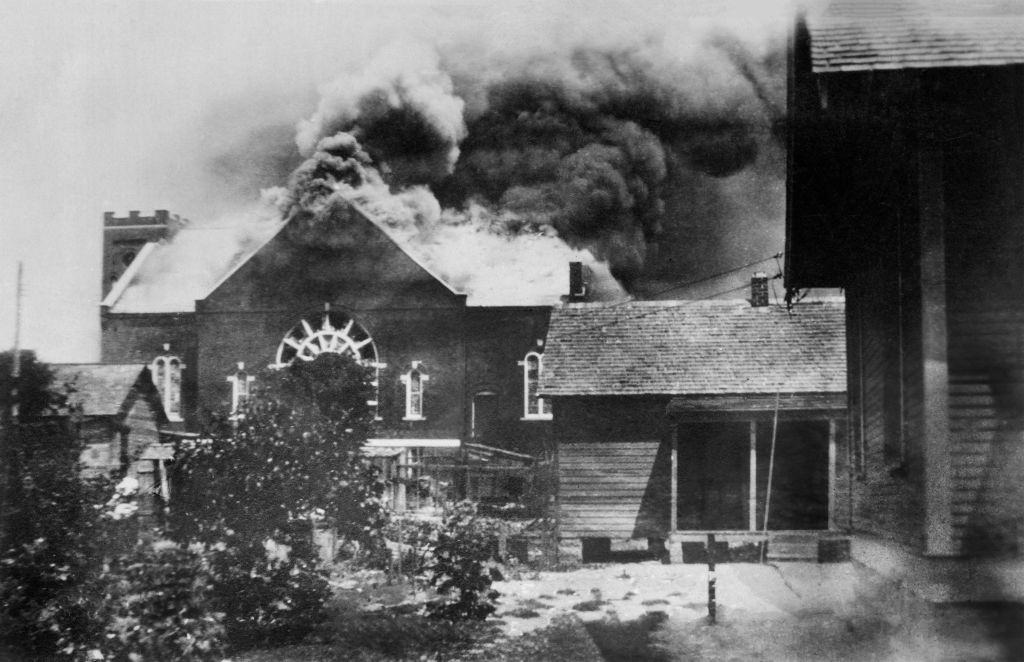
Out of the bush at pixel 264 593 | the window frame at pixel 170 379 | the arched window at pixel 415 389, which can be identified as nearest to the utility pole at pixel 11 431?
the bush at pixel 264 593

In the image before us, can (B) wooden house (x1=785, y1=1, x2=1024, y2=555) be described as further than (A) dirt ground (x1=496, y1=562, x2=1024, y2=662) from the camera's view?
No

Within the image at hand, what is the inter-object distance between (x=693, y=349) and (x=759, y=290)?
87.0 inches

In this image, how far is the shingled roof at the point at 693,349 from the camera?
18.1m

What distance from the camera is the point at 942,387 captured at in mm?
6625

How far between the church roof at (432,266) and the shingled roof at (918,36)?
62.8 feet

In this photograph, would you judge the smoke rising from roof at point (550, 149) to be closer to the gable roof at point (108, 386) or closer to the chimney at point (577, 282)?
the chimney at point (577, 282)

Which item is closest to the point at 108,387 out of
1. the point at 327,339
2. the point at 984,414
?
the point at 327,339

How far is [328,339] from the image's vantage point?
1034 inches

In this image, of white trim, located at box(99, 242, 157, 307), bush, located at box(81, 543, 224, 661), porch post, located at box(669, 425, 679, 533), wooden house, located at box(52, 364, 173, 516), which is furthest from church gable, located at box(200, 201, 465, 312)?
bush, located at box(81, 543, 224, 661)

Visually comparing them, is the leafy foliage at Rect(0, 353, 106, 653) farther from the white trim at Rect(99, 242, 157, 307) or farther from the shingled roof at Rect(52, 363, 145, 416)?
the white trim at Rect(99, 242, 157, 307)

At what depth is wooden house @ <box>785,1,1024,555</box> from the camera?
637 cm

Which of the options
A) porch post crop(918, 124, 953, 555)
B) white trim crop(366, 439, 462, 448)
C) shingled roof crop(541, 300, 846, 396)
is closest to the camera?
porch post crop(918, 124, 953, 555)

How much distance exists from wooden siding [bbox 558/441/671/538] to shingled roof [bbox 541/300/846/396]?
4.44ft

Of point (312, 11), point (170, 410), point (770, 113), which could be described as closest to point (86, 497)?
point (312, 11)
